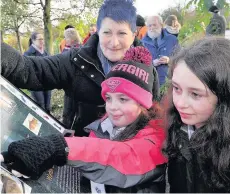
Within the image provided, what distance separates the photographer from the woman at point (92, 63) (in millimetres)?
1886

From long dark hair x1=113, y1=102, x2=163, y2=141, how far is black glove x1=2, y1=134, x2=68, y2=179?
484 mm

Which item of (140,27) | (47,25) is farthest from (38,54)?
(47,25)

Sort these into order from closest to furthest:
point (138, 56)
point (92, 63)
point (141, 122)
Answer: point (141, 122)
point (138, 56)
point (92, 63)

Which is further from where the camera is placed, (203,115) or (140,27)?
(140,27)

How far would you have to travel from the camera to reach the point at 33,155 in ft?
3.41

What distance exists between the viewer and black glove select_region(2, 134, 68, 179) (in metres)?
1.03

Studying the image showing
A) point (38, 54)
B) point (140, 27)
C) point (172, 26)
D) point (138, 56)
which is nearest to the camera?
point (138, 56)

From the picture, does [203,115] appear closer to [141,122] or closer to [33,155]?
[141,122]

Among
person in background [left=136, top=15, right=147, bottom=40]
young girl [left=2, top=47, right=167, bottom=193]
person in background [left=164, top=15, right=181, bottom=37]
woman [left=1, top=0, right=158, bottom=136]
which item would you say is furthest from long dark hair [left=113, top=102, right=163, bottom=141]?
person in background [left=136, top=15, right=147, bottom=40]

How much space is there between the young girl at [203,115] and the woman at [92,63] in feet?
1.71

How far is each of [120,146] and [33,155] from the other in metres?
0.41

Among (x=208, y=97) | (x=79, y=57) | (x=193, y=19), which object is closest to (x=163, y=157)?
Answer: (x=208, y=97)

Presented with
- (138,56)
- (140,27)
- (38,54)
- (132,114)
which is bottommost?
(38,54)

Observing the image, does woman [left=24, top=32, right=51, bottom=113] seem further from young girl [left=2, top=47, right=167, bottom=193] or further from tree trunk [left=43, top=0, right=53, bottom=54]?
young girl [left=2, top=47, right=167, bottom=193]
